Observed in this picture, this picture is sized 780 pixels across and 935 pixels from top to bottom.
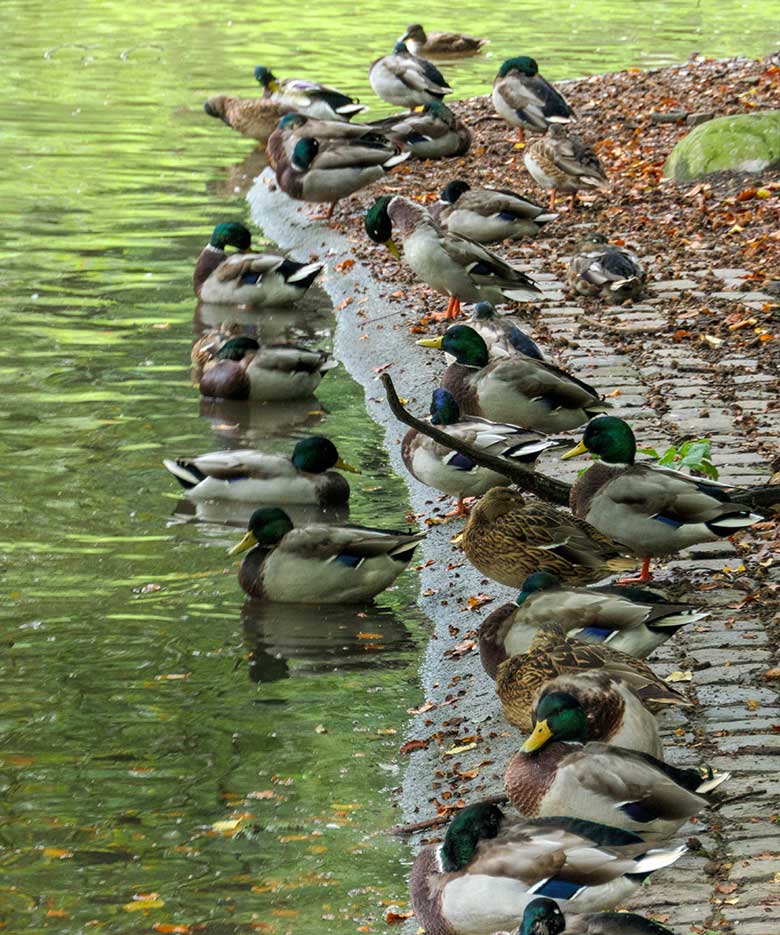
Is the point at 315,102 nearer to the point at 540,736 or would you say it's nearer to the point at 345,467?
the point at 345,467

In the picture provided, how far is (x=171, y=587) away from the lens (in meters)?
7.74

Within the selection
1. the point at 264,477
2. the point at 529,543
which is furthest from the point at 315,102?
the point at 529,543

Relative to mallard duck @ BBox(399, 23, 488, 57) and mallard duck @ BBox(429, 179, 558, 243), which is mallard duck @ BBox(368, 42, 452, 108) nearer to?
mallard duck @ BBox(399, 23, 488, 57)

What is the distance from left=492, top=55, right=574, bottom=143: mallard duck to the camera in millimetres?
15039

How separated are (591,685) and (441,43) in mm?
17616

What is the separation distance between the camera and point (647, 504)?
6816 mm

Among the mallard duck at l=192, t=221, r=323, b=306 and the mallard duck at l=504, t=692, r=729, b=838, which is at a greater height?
the mallard duck at l=504, t=692, r=729, b=838

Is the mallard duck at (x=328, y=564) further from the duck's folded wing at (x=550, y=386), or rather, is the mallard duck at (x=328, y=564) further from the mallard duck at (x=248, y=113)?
the mallard duck at (x=248, y=113)

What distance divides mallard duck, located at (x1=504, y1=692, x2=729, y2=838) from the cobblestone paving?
182 mm

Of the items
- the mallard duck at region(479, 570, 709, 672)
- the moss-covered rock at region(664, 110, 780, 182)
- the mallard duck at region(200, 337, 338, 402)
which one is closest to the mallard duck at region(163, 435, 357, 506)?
the mallard duck at region(200, 337, 338, 402)

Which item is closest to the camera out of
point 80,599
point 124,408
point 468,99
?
point 80,599

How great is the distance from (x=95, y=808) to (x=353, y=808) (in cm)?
84

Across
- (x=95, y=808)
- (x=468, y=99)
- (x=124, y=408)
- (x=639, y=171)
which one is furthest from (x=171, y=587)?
(x=468, y=99)

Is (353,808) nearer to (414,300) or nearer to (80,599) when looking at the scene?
(80,599)
